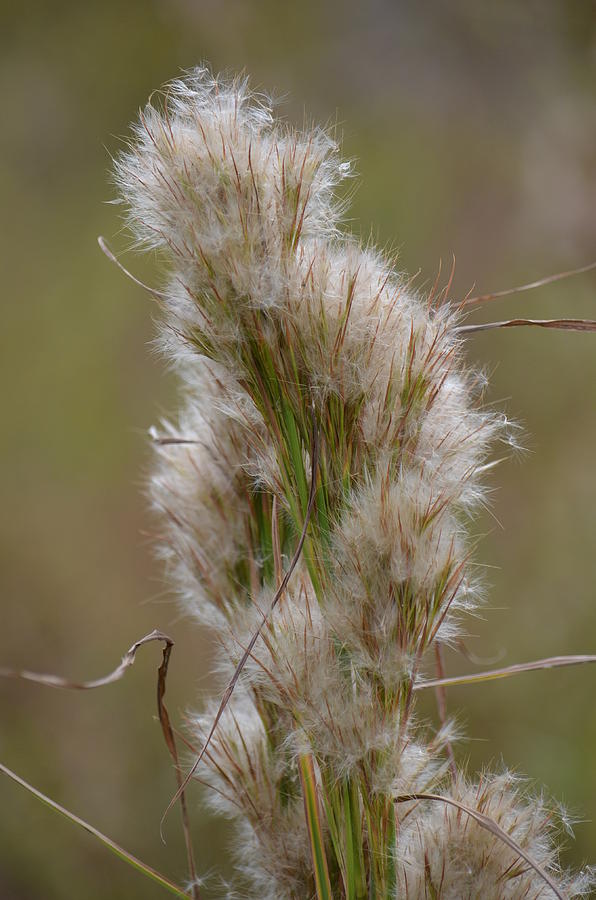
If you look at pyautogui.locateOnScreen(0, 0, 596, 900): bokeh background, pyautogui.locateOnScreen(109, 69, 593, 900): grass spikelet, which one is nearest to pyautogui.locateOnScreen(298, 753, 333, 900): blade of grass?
pyautogui.locateOnScreen(109, 69, 593, 900): grass spikelet

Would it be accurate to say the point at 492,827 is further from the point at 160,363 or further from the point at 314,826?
the point at 160,363

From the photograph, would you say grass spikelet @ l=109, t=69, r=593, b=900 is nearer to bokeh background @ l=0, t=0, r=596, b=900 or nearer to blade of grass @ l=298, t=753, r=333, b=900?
blade of grass @ l=298, t=753, r=333, b=900

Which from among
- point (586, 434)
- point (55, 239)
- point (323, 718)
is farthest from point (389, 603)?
point (55, 239)

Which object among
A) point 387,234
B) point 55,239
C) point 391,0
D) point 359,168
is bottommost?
point 55,239

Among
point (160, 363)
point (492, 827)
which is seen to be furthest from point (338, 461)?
point (160, 363)

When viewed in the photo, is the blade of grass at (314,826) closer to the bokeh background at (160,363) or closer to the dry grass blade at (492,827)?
the dry grass blade at (492,827)

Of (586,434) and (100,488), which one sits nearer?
(586,434)

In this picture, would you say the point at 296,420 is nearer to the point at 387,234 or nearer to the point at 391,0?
the point at 387,234

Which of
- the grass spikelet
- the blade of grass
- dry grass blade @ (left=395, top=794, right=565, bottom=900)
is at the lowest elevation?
the blade of grass
